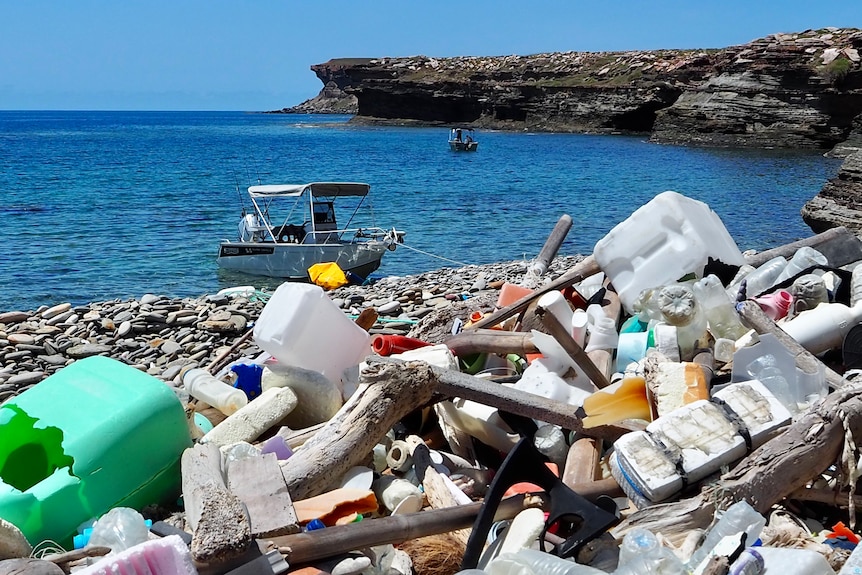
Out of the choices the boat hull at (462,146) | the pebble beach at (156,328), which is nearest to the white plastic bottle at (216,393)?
the pebble beach at (156,328)

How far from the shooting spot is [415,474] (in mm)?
3301

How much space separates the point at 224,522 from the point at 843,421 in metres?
2.18

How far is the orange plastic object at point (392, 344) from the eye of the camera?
4.36m

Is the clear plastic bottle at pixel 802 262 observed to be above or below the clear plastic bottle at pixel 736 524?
above

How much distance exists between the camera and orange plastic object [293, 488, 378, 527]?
2865mm

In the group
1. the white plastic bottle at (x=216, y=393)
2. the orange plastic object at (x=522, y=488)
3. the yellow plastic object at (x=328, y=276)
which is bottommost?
the yellow plastic object at (x=328, y=276)

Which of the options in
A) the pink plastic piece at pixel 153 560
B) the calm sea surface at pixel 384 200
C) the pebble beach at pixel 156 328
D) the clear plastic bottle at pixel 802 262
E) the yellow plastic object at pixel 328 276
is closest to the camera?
the pink plastic piece at pixel 153 560

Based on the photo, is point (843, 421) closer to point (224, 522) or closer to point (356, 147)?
point (224, 522)

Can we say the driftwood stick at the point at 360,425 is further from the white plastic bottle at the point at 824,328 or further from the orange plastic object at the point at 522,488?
the white plastic bottle at the point at 824,328

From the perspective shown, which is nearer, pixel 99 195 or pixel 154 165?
pixel 99 195

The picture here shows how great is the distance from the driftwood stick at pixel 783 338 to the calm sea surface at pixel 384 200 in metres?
11.3

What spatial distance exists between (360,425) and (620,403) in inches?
44.5

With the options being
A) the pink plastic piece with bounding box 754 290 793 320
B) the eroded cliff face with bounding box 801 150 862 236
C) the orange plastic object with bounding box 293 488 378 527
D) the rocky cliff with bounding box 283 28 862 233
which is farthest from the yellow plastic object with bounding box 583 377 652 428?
the rocky cliff with bounding box 283 28 862 233

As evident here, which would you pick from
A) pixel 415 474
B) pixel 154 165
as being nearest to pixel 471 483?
pixel 415 474
